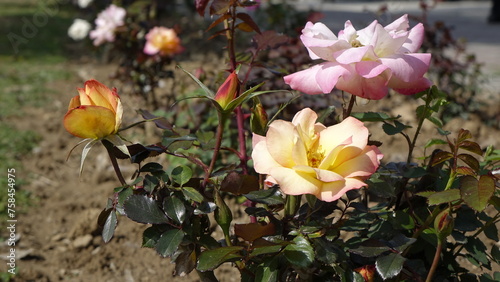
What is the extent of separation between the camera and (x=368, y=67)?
0.97 metres

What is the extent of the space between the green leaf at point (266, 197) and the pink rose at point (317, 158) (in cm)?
7

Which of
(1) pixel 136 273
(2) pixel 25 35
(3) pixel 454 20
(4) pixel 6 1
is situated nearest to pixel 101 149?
(1) pixel 136 273

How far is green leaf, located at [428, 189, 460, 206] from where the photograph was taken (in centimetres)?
93

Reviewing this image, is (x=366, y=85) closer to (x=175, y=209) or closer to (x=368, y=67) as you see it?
(x=368, y=67)

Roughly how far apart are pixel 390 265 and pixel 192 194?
37 cm

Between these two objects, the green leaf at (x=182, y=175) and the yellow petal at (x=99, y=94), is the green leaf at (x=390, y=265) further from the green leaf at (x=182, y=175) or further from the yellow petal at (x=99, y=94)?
the yellow petal at (x=99, y=94)

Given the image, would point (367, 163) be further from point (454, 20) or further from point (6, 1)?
point (6, 1)

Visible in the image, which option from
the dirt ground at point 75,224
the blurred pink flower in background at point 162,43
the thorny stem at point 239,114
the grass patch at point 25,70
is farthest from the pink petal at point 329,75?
the blurred pink flower in background at point 162,43

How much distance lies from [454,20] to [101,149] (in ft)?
27.4

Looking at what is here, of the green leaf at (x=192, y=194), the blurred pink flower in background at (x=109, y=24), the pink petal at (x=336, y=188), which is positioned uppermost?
the pink petal at (x=336, y=188)

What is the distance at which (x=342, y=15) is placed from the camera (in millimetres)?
11375

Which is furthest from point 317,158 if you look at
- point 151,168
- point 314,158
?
point 151,168

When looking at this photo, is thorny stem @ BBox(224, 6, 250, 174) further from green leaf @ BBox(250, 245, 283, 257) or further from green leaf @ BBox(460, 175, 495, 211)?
green leaf @ BBox(460, 175, 495, 211)

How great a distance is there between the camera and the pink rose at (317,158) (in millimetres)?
898
